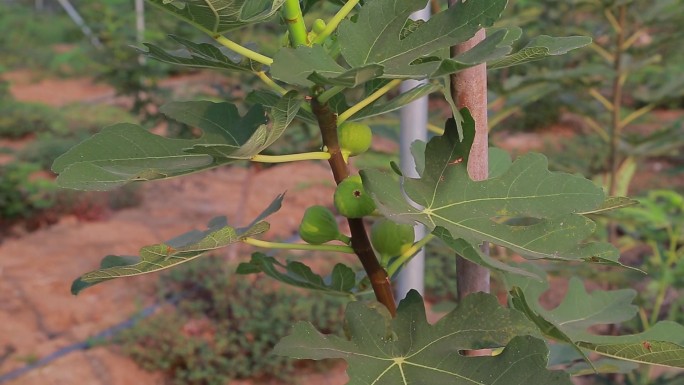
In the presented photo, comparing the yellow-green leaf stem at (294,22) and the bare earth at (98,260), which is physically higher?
the yellow-green leaf stem at (294,22)

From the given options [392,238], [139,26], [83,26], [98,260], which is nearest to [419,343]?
[392,238]

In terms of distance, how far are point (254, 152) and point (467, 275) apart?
24cm

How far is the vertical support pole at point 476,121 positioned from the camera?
57cm

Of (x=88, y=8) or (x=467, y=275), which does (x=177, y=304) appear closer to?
(x=88, y=8)

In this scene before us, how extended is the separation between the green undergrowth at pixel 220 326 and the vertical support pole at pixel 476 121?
6.15 feet

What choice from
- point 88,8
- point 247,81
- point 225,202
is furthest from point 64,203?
point 247,81

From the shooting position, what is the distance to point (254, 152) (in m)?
0.51

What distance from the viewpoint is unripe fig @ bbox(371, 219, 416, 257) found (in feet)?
2.06

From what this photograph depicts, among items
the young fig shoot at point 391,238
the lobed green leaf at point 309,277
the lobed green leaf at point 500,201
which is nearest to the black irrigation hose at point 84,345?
the lobed green leaf at point 309,277

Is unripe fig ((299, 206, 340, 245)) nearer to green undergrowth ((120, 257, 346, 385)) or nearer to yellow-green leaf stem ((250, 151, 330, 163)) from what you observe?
yellow-green leaf stem ((250, 151, 330, 163))

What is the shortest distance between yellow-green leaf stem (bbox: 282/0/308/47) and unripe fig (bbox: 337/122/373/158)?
0.08m

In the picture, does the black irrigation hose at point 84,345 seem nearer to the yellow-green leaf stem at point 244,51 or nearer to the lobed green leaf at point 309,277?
the lobed green leaf at point 309,277

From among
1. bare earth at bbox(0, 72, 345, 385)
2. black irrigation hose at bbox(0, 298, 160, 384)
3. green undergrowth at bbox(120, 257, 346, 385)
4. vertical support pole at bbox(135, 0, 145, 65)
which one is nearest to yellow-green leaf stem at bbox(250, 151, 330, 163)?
green undergrowth at bbox(120, 257, 346, 385)

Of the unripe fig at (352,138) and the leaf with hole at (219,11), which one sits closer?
the leaf with hole at (219,11)
